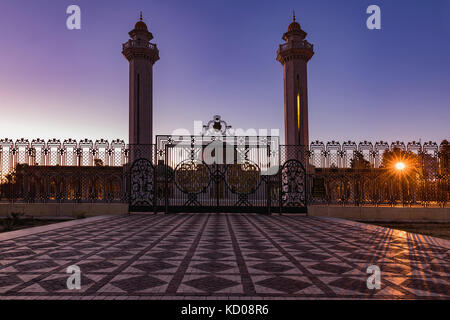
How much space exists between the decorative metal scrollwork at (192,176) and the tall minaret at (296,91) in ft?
48.2

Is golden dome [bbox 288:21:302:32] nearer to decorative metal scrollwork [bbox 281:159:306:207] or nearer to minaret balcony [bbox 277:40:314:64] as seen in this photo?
minaret balcony [bbox 277:40:314:64]

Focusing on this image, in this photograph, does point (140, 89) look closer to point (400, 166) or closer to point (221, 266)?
point (400, 166)

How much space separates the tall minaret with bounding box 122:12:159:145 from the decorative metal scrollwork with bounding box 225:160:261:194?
15102 millimetres

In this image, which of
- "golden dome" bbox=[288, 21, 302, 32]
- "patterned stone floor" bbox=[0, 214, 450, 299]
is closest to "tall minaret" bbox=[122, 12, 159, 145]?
"golden dome" bbox=[288, 21, 302, 32]

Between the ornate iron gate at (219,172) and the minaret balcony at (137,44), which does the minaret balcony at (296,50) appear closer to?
the minaret balcony at (137,44)

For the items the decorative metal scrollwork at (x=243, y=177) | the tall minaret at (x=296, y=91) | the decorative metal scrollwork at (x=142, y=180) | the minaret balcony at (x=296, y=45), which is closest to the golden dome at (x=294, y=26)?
the tall minaret at (x=296, y=91)

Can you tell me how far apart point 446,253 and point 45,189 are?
50.5ft

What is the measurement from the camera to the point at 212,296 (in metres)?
3.10

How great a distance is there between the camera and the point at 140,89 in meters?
27.2

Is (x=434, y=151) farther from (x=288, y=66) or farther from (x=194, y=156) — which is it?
(x=288, y=66)

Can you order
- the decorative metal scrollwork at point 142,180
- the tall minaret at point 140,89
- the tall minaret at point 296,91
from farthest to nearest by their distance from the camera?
1. the tall minaret at point 140,89
2. the tall minaret at point 296,91
3. the decorative metal scrollwork at point 142,180

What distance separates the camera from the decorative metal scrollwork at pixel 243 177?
547 inches
